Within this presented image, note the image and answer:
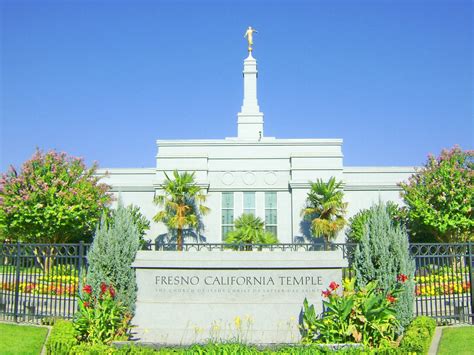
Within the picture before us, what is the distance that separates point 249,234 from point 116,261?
13451 millimetres

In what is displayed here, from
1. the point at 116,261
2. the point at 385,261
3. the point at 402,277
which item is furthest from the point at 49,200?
the point at 402,277

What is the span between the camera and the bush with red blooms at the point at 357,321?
26.5ft

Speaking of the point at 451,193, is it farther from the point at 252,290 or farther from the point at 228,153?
the point at 252,290

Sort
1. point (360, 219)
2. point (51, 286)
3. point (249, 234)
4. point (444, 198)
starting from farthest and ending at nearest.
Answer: point (360, 219) → point (444, 198) → point (249, 234) → point (51, 286)

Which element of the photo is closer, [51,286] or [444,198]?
[51,286]

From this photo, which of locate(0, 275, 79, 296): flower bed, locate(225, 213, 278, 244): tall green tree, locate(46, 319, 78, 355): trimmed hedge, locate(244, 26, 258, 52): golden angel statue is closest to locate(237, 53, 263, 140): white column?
locate(244, 26, 258, 52): golden angel statue

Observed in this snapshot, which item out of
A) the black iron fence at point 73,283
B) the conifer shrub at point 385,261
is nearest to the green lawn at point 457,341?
the black iron fence at point 73,283

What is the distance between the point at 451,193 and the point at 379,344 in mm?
16981

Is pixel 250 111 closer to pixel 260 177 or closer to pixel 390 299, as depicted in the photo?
pixel 260 177

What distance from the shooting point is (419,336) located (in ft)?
27.5

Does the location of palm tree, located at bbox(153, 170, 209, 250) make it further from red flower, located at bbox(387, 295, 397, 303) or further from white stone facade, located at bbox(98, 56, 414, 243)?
red flower, located at bbox(387, 295, 397, 303)

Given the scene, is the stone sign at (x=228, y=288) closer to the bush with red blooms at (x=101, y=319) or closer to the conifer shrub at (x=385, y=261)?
the conifer shrub at (x=385, y=261)

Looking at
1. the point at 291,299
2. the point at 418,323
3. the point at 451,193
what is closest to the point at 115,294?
the point at 291,299

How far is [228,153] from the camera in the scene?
27.9m
